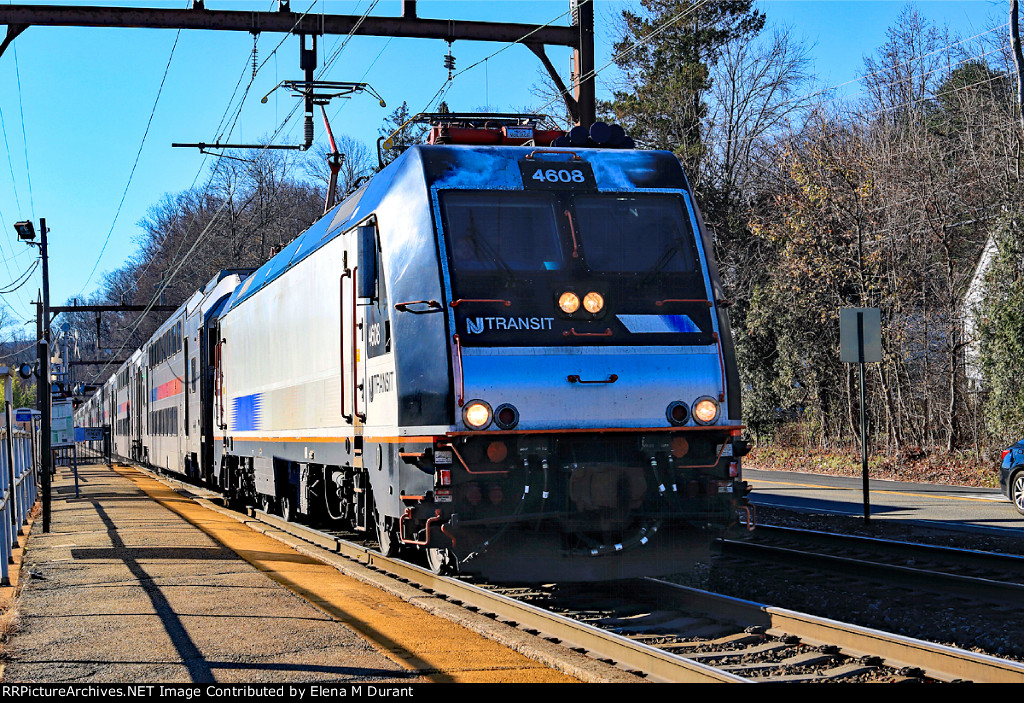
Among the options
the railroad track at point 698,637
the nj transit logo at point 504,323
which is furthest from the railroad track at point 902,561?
the nj transit logo at point 504,323

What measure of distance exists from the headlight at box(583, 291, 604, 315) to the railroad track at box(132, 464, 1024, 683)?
236cm

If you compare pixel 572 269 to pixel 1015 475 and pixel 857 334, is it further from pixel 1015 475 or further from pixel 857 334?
pixel 1015 475

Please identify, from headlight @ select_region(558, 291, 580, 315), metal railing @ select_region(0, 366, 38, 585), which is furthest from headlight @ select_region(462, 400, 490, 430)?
metal railing @ select_region(0, 366, 38, 585)

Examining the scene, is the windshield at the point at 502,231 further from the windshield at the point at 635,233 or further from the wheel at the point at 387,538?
the wheel at the point at 387,538

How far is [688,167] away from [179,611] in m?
31.4

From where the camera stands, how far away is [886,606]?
9.30m

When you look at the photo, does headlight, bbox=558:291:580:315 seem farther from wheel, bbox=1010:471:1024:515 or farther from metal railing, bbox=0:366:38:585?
wheel, bbox=1010:471:1024:515

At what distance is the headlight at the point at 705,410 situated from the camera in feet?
29.2

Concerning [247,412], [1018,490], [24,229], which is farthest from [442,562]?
[24,229]

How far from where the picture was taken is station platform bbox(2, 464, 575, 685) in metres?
6.76

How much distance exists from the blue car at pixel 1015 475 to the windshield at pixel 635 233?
30.5 ft

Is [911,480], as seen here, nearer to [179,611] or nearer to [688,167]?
[688,167]

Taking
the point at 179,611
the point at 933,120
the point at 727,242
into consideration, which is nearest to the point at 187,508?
the point at 179,611

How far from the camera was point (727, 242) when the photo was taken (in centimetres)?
3734
